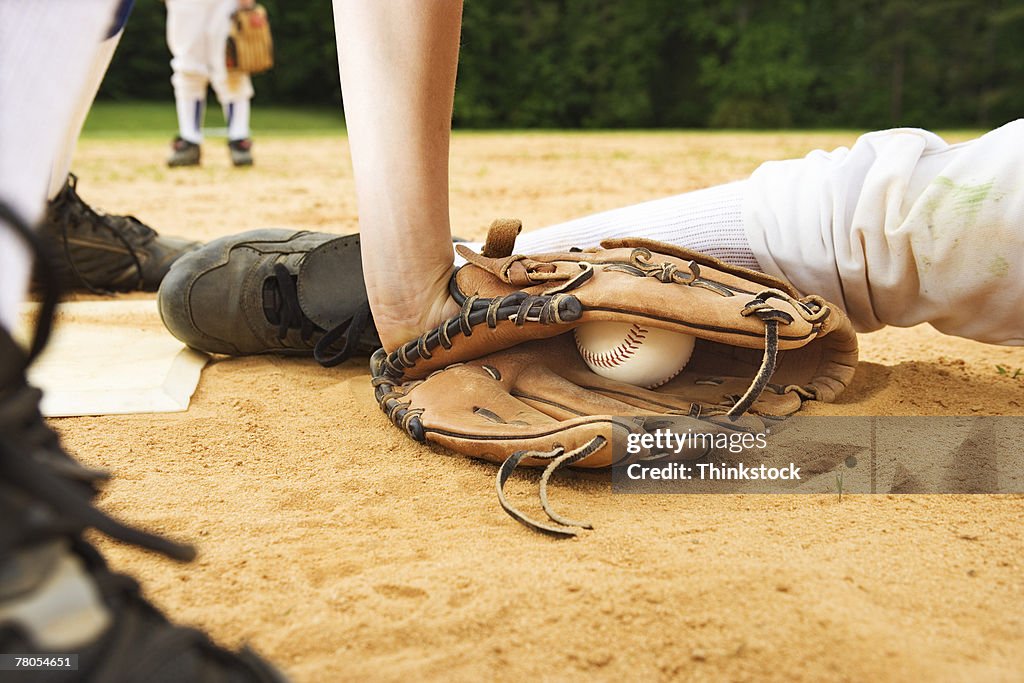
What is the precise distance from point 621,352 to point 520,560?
1.62 feet

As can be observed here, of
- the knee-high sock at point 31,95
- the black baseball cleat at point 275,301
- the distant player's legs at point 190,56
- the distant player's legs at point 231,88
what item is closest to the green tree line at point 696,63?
the distant player's legs at point 231,88

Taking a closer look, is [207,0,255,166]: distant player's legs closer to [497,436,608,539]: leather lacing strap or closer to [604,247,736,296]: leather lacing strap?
[604,247,736,296]: leather lacing strap

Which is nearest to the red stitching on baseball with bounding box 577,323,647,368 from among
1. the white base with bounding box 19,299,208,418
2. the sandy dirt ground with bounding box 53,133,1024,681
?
the sandy dirt ground with bounding box 53,133,1024,681

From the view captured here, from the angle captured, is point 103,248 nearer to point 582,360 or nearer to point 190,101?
point 582,360

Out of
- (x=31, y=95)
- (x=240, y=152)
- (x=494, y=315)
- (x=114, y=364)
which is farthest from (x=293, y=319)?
(x=240, y=152)

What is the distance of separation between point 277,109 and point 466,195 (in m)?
12.1

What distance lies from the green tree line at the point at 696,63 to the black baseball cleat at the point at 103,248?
13194mm

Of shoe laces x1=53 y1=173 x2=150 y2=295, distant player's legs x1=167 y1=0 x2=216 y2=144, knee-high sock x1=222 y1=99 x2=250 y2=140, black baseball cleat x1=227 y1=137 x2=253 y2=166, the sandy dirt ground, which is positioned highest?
distant player's legs x1=167 y1=0 x2=216 y2=144

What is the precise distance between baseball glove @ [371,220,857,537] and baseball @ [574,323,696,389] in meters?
0.03

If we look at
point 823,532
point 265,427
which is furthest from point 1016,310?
point 265,427

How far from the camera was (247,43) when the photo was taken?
247 inches

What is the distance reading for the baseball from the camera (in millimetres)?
1373

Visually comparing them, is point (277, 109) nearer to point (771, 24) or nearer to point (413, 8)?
point (771, 24)

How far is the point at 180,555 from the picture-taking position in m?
0.65
